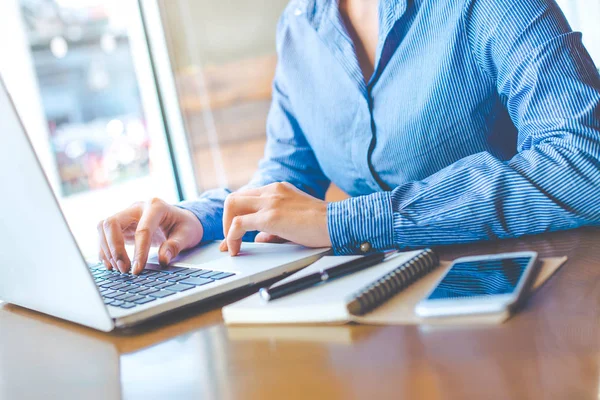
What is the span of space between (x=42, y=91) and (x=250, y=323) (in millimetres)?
3164

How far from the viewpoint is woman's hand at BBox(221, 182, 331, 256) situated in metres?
0.87

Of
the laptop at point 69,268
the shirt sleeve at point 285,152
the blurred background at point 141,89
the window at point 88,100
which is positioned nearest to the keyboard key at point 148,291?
the laptop at point 69,268

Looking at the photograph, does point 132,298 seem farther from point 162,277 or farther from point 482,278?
point 482,278

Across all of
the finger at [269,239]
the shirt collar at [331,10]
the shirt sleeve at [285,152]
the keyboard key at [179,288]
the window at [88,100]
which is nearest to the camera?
the keyboard key at [179,288]

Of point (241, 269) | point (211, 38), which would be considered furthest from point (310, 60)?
point (211, 38)

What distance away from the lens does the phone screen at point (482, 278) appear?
57cm

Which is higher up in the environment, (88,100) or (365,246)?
(88,100)

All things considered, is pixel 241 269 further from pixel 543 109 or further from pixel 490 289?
pixel 543 109

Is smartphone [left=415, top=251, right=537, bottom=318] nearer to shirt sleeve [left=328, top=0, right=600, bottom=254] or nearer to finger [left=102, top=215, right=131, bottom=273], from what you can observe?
shirt sleeve [left=328, top=0, right=600, bottom=254]

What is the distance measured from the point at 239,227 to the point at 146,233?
0.15 m

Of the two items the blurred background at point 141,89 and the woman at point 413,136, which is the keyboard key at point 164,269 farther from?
the blurred background at point 141,89

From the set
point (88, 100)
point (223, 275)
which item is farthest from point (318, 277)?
point (88, 100)

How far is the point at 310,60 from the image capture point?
135cm

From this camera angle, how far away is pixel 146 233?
938 millimetres
